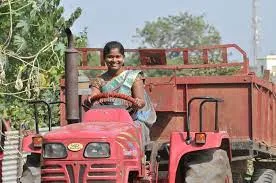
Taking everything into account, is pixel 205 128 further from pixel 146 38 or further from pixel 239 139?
pixel 146 38

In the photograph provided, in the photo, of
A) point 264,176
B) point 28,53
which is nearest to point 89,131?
point 264,176

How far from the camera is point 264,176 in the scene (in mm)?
10805

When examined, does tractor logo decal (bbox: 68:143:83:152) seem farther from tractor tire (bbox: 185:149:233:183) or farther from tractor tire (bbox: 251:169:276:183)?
tractor tire (bbox: 251:169:276:183)

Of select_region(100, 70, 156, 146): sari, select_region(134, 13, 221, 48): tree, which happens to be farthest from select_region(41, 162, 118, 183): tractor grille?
select_region(134, 13, 221, 48): tree

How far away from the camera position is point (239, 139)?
9.85 meters

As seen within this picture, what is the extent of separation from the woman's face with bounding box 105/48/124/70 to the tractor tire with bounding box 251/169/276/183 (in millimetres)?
3206

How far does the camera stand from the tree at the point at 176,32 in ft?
240

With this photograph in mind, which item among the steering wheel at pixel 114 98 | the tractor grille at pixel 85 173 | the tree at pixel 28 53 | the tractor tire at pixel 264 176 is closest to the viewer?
the tractor grille at pixel 85 173

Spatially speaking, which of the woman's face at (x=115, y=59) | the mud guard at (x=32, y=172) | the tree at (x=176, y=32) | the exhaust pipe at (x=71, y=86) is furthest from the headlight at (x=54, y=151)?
the tree at (x=176, y=32)

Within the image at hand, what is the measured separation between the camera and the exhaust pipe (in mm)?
8375

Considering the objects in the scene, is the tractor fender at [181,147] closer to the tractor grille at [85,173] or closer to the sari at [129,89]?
the sari at [129,89]

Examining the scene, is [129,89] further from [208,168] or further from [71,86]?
[208,168]

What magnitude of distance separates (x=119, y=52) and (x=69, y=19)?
8397 mm

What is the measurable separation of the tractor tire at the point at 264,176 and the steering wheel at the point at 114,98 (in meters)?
3.22
